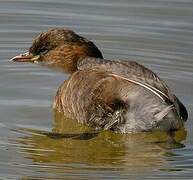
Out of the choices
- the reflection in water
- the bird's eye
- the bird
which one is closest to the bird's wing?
the bird

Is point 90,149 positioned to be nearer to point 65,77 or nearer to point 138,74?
point 138,74

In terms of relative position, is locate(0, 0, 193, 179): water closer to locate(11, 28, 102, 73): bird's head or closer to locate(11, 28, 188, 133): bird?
locate(11, 28, 188, 133): bird

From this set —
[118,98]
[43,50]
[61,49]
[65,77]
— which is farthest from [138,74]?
Answer: [65,77]

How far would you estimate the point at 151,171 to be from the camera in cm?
763

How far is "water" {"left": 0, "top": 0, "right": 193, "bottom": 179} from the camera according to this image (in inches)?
305

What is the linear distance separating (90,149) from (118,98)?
46cm

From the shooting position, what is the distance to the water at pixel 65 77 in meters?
7.74

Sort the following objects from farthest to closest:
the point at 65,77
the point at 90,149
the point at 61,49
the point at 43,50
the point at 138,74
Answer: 1. the point at 65,77
2. the point at 43,50
3. the point at 61,49
4. the point at 138,74
5. the point at 90,149

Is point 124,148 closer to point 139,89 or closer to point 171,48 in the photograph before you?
point 139,89

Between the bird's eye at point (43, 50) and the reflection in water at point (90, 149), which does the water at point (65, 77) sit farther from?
the bird's eye at point (43, 50)

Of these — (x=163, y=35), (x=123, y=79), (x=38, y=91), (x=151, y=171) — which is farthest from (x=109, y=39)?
(x=151, y=171)

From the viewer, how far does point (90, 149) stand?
8.26m

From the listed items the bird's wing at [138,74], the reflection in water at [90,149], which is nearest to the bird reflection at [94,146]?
the reflection in water at [90,149]

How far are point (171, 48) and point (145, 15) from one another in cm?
101
